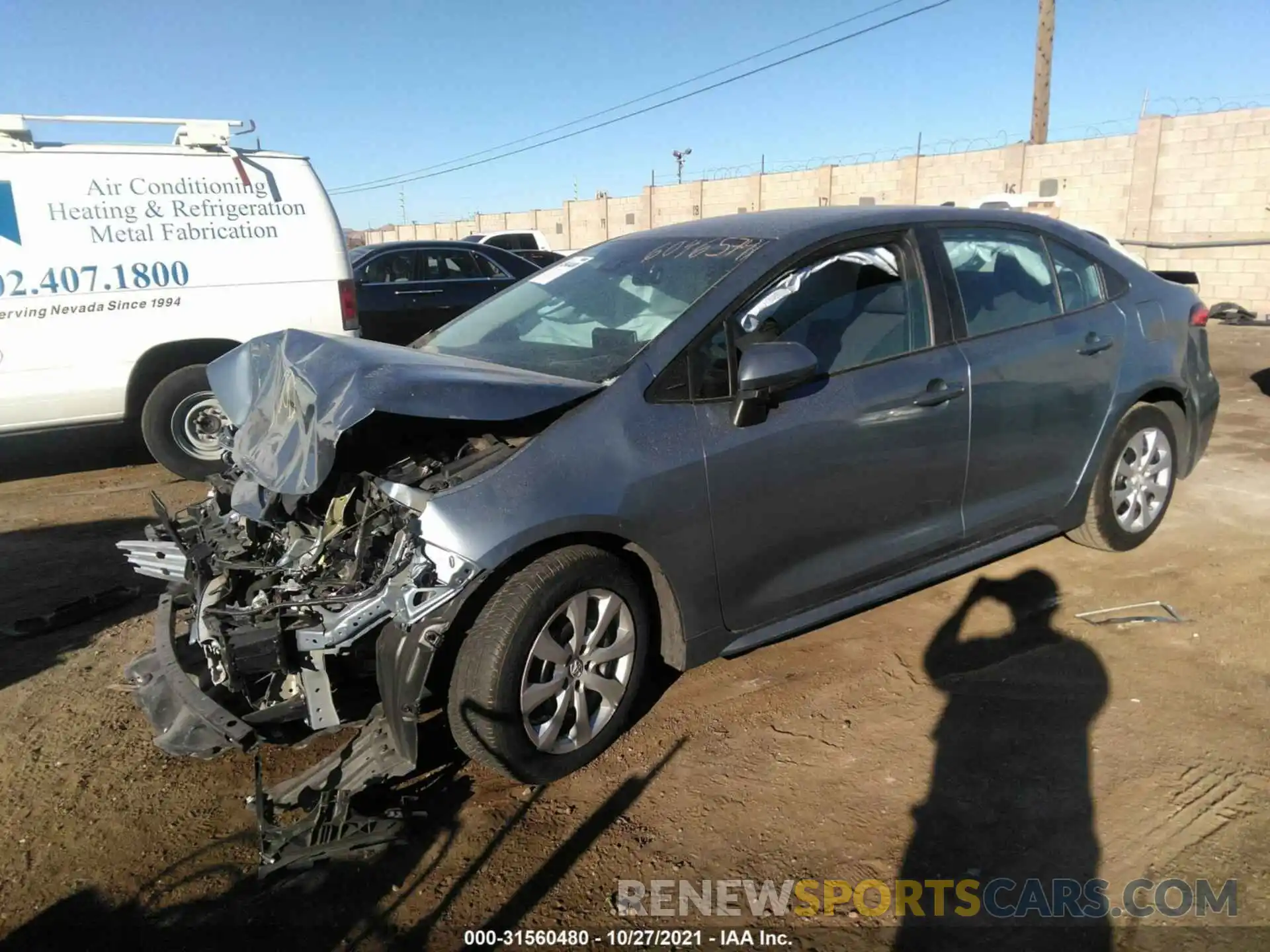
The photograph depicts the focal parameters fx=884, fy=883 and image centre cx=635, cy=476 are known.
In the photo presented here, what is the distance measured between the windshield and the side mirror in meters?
0.36

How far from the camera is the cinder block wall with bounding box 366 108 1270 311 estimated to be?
16.1m

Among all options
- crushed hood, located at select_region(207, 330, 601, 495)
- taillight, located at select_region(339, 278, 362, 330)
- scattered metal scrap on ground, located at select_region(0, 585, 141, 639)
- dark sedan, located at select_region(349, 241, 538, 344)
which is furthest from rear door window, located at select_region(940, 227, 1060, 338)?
dark sedan, located at select_region(349, 241, 538, 344)

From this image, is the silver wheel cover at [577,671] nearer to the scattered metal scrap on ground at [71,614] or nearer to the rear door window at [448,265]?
the scattered metal scrap on ground at [71,614]

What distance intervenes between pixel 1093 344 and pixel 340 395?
3.35 meters

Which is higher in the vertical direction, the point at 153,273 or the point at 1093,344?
the point at 153,273

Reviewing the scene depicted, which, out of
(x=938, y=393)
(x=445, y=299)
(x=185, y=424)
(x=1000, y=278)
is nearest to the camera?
(x=938, y=393)

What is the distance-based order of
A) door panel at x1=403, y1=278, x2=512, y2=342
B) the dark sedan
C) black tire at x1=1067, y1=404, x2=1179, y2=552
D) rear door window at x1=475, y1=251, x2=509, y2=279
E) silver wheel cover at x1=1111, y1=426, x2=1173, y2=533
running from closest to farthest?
black tire at x1=1067, y1=404, x2=1179, y2=552 < silver wheel cover at x1=1111, y1=426, x2=1173, y2=533 < the dark sedan < door panel at x1=403, y1=278, x2=512, y2=342 < rear door window at x1=475, y1=251, x2=509, y2=279

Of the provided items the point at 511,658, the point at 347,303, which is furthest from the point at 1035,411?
the point at 347,303

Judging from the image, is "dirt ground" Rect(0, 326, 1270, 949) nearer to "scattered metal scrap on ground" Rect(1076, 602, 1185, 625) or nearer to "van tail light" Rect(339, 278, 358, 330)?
"scattered metal scrap on ground" Rect(1076, 602, 1185, 625)

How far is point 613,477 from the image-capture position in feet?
9.14

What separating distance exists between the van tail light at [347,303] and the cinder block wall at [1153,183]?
9.57 metres

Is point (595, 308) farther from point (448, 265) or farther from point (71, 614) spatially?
point (448, 265)

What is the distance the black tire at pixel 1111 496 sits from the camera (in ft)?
14.1

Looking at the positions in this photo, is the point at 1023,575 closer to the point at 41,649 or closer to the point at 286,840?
the point at 286,840
